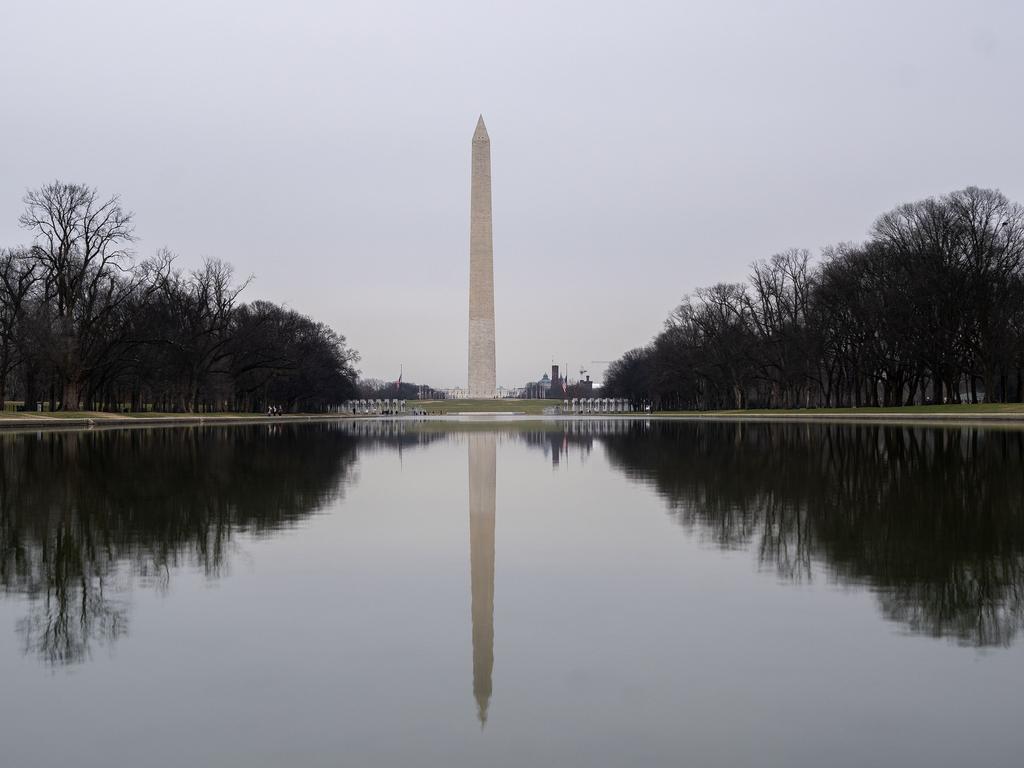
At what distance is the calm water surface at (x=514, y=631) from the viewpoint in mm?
4281

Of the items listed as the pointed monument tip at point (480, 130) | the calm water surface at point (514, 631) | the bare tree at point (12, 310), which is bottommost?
the calm water surface at point (514, 631)

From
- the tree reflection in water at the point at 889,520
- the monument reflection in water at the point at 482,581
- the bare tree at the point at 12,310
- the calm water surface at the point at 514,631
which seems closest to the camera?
the calm water surface at the point at 514,631

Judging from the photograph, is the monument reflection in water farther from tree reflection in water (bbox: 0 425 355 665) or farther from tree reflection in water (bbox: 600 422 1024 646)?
tree reflection in water (bbox: 600 422 1024 646)

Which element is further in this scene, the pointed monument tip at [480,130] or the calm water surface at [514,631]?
the pointed monument tip at [480,130]

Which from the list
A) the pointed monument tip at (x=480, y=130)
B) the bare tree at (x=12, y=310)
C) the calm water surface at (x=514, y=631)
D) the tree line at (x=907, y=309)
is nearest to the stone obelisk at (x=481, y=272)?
the pointed monument tip at (x=480, y=130)

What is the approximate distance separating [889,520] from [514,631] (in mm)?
6535

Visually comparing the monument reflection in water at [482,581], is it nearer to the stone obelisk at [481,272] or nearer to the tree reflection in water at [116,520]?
the tree reflection in water at [116,520]

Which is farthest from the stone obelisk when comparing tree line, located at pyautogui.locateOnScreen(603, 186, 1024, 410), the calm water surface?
the calm water surface

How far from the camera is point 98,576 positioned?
7883mm

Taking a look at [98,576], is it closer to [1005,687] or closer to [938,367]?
[1005,687]

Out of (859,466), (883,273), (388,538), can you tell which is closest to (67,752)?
(388,538)

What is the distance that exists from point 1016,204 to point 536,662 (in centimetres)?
5639

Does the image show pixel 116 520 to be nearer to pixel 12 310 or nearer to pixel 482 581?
pixel 482 581

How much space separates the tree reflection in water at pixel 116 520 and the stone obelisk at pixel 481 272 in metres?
55.7
